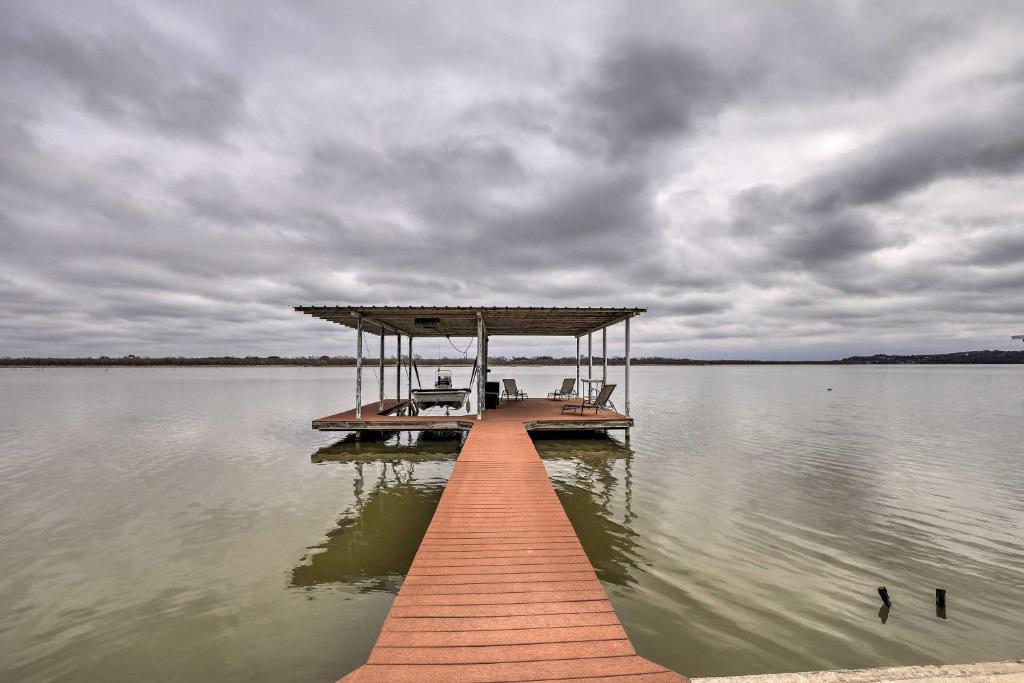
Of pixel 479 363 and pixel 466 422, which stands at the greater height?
pixel 479 363

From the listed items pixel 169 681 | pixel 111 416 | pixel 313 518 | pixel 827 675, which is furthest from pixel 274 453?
pixel 111 416

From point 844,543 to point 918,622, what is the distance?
2111 millimetres

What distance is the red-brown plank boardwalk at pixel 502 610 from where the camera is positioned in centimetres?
267

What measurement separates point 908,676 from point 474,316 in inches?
452

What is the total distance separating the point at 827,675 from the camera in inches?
99.2

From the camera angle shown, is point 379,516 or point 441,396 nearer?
point 379,516

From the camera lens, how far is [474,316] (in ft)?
43.2

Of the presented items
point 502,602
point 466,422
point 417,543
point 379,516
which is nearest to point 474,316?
point 466,422

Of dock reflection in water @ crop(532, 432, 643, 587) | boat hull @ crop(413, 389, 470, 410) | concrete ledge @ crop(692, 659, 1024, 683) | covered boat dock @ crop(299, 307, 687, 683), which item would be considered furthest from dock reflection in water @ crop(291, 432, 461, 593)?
concrete ledge @ crop(692, 659, 1024, 683)

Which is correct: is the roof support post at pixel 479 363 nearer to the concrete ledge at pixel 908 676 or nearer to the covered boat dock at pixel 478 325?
the covered boat dock at pixel 478 325

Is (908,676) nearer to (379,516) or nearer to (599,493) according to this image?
(599,493)

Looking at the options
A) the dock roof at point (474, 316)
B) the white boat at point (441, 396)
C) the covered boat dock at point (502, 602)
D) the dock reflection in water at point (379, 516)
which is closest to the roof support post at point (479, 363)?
the dock roof at point (474, 316)

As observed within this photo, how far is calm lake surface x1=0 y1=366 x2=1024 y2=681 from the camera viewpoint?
386cm

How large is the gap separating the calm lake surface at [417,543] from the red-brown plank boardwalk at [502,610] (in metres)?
0.88
